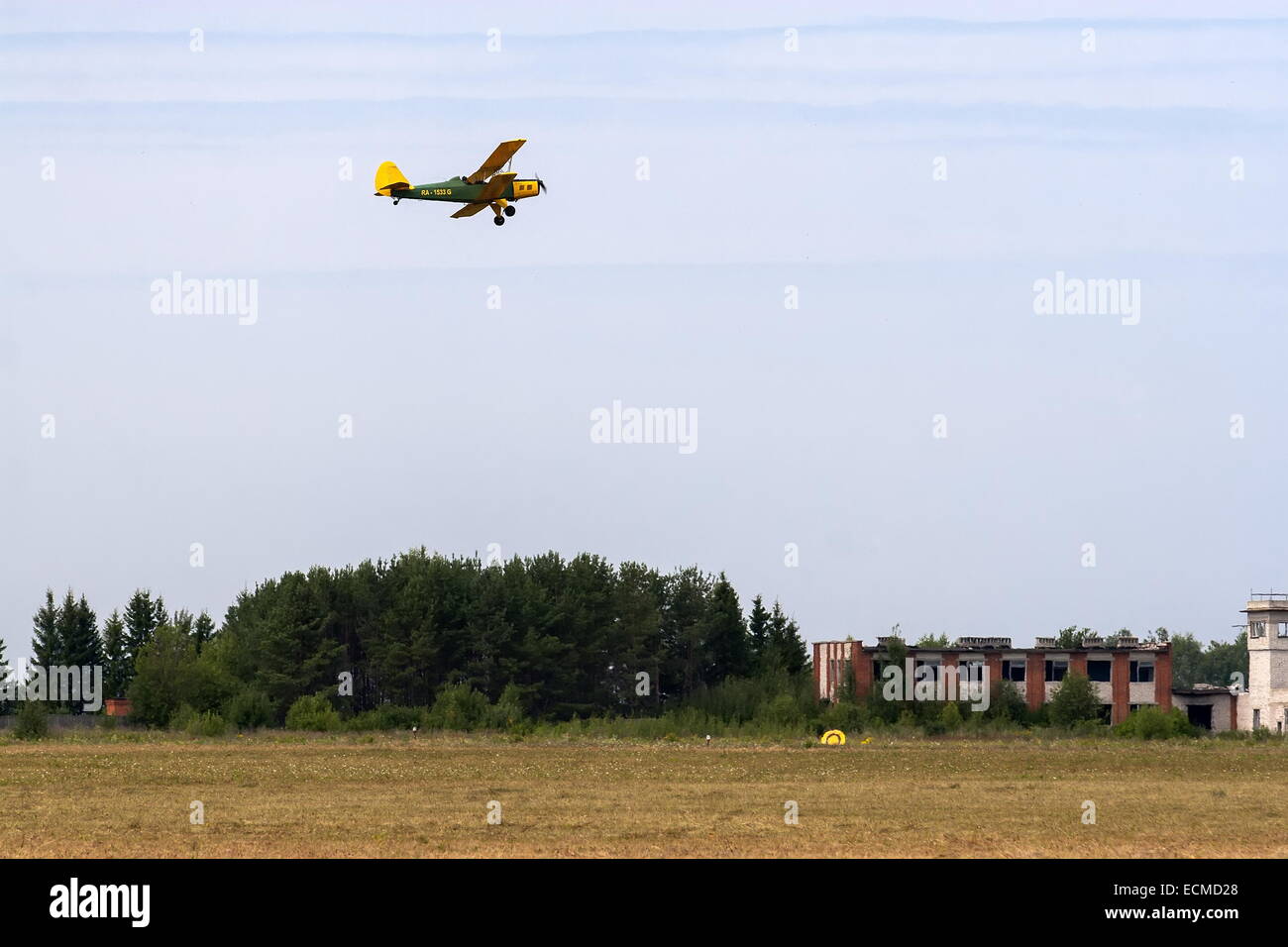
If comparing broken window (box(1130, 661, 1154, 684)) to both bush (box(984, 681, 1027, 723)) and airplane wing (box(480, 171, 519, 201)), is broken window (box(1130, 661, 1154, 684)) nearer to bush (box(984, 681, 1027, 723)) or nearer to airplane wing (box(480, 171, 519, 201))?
bush (box(984, 681, 1027, 723))

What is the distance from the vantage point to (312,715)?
88.6 meters

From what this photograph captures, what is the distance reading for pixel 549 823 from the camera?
1264 inches

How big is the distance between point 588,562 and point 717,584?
12246mm

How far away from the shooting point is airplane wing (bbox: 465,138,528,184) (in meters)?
49.1

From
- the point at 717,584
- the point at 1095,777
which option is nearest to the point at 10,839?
the point at 1095,777

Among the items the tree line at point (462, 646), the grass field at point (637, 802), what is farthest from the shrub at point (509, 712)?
the grass field at point (637, 802)

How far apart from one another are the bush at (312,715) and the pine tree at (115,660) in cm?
3816

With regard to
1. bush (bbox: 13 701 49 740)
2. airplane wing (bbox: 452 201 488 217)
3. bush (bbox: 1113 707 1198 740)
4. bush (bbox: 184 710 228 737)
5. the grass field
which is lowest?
bush (bbox: 1113 707 1198 740)

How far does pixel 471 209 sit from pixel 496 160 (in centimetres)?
173

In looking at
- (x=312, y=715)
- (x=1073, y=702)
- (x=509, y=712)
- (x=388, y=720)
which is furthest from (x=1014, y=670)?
(x=312, y=715)

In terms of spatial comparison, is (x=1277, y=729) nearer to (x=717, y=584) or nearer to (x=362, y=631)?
(x=717, y=584)

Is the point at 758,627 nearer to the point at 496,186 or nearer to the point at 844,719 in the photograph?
the point at 844,719
